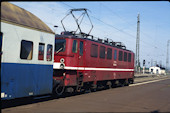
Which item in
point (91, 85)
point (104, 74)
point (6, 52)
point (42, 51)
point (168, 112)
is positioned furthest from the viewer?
point (104, 74)

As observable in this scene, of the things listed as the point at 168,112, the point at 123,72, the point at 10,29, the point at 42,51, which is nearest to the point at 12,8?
the point at 10,29

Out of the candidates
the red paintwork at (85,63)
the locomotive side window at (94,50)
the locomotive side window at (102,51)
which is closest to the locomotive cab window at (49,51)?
the red paintwork at (85,63)

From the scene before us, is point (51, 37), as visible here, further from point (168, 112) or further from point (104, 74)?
point (104, 74)

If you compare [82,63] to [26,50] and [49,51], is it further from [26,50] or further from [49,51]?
[26,50]

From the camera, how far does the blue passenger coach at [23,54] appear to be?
832 centimetres

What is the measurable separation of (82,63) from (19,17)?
18.7ft

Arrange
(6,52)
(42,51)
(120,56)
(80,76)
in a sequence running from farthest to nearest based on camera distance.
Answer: (120,56) → (80,76) → (42,51) → (6,52)

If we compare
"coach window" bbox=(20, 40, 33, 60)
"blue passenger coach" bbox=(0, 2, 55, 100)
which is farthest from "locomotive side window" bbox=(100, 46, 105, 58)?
"coach window" bbox=(20, 40, 33, 60)

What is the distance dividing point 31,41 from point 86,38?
5.66 meters

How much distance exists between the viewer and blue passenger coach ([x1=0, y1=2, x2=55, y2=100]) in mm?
8320

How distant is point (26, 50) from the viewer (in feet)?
30.9

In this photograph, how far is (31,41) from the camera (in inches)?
378

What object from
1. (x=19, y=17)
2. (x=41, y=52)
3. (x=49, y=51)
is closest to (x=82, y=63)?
(x=49, y=51)

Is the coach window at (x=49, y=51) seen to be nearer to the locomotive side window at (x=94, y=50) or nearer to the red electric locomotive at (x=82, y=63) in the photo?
the red electric locomotive at (x=82, y=63)
